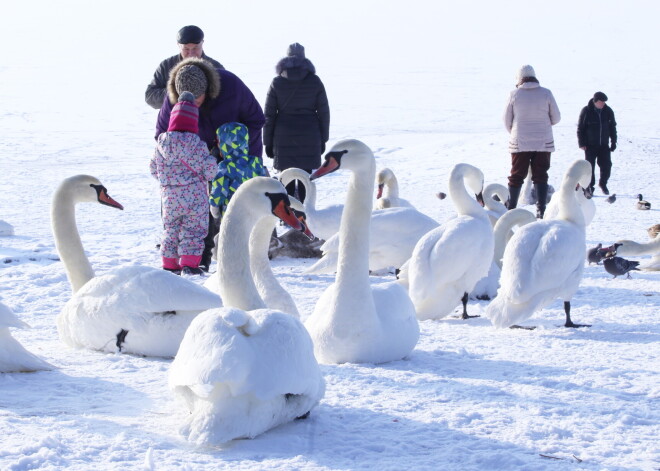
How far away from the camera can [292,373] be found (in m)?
3.47

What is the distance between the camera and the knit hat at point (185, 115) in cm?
727

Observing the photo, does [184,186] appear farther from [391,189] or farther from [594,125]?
[594,125]

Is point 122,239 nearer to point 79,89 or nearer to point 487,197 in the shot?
point 487,197

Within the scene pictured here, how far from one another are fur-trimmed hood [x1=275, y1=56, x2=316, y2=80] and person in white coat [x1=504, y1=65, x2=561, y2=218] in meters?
2.70

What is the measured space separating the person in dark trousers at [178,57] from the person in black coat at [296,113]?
1.35m

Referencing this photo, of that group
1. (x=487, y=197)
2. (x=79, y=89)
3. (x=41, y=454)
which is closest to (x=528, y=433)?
(x=41, y=454)

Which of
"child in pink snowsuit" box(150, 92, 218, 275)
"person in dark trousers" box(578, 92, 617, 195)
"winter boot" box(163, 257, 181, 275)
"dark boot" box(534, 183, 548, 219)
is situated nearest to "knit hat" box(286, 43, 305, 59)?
"child in pink snowsuit" box(150, 92, 218, 275)

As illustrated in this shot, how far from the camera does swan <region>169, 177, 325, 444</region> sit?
130 inches

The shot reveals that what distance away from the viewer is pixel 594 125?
47.5 feet

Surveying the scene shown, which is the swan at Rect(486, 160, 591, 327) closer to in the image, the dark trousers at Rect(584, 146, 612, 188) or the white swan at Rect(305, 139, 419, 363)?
the white swan at Rect(305, 139, 419, 363)

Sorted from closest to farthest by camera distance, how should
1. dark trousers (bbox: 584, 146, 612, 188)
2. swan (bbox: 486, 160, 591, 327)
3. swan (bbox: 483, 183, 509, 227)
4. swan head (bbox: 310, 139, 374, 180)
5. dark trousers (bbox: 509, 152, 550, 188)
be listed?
1. swan head (bbox: 310, 139, 374, 180)
2. swan (bbox: 486, 160, 591, 327)
3. swan (bbox: 483, 183, 509, 227)
4. dark trousers (bbox: 509, 152, 550, 188)
5. dark trousers (bbox: 584, 146, 612, 188)

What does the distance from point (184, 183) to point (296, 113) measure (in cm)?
284

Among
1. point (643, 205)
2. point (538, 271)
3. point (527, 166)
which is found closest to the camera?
point (538, 271)

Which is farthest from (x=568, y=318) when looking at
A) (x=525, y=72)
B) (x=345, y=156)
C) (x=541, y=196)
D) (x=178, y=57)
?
(x=525, y=72)
